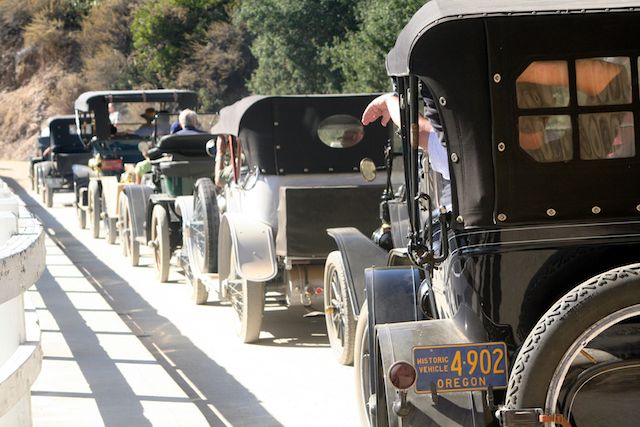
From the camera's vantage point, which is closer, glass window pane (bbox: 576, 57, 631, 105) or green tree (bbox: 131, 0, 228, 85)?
glass window pane (bbox: 576, 57, 631, 105)

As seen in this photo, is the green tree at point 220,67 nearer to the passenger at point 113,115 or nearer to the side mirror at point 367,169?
the passenger at point 113,115

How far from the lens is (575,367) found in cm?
439

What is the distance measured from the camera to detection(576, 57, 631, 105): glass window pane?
15.3 feet

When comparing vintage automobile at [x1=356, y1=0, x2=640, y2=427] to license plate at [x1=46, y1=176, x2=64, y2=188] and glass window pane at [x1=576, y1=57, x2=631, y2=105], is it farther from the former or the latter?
license plate at [x1=46, y1=176, x2=64, y2=188]

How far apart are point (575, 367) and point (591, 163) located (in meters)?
0.79

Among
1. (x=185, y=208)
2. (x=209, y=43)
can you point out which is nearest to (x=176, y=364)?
(x=185, y=208)

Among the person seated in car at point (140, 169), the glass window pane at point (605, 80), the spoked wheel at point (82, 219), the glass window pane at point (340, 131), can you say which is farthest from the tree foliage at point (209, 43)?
the glass window pane at point (605, 80)

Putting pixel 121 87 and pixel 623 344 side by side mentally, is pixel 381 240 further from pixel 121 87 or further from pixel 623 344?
pixel 121 87

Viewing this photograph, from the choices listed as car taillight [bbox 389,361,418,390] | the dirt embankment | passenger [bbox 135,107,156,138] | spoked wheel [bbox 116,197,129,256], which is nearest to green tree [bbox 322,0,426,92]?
passenger [bbox 135,107,156,138]

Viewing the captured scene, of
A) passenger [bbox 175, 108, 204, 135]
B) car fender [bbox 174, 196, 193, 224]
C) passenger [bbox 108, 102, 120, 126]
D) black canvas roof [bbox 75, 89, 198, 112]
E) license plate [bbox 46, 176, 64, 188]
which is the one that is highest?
black canvas roof [bbox 75, 89, 198, 112]

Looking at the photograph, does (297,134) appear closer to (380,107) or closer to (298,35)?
(380,107)

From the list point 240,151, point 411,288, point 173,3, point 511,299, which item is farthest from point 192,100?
point 173,3

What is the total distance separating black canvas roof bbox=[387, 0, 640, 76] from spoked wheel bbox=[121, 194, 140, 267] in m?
9.97

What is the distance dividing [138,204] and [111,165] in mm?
4508
